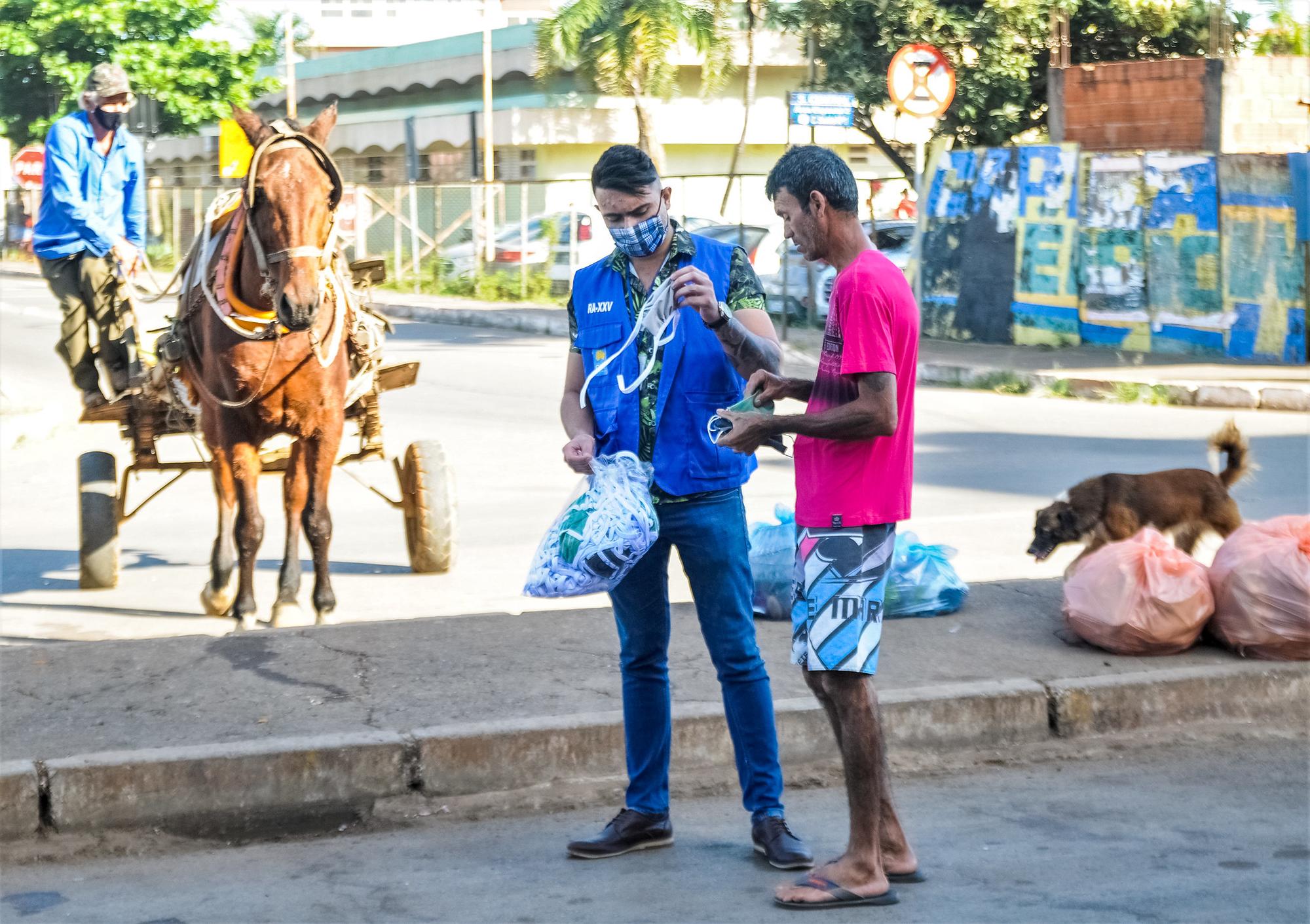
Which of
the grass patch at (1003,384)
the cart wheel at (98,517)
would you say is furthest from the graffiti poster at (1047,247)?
the cart wheel at (98,517)

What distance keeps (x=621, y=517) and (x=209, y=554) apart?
228 inches

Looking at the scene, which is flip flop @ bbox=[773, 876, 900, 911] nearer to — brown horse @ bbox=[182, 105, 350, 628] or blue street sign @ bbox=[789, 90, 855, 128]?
brown horse @ bbox=[182, 105, 350, 628]

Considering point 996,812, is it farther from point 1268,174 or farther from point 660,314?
point 1268,174

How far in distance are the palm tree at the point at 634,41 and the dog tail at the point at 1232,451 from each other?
24.5m

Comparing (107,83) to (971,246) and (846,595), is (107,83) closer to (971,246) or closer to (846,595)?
(846,595)

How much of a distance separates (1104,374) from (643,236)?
13226 millimetres

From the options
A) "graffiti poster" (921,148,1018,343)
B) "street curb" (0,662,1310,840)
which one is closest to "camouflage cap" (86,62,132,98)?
"street curb" (0,662,1310,840)

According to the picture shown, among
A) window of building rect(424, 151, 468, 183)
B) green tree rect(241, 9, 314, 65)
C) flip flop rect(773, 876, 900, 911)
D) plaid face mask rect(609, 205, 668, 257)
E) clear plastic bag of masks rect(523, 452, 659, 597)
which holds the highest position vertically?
green tree rect(241, 9, 314, 65)

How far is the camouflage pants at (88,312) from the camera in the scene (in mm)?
8320

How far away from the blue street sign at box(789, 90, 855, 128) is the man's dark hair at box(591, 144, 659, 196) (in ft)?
42.9

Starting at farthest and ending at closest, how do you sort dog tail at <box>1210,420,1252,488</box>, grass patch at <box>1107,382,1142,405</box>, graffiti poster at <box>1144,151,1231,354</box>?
graffiti poster at <box>1144,151,1231,354</box>, grass patch at <box>1107,382,1142,405</box>, dog tail at <box>1210,420,1252,488</box>

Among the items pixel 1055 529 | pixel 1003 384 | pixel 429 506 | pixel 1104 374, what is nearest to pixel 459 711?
pixel 429 506

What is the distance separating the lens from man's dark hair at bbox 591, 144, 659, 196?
417 centimetres

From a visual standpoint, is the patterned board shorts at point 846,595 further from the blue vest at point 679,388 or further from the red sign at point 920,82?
the red sign at point 920,82
